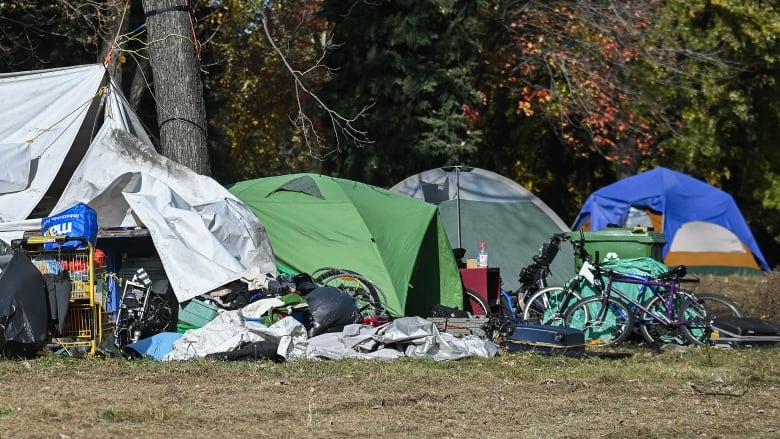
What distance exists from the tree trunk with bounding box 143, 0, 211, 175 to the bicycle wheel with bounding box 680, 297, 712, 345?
530 centimetres

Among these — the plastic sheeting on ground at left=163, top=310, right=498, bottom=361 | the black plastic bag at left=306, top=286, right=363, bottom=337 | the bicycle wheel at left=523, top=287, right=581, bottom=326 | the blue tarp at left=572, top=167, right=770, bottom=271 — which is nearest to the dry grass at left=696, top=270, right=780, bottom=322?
the blue tarp at left=572, top=167, right=770, bottom=271

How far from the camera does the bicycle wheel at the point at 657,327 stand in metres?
11.7

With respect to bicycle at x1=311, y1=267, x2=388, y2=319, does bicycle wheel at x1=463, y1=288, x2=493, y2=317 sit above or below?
below

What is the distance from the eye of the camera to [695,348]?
11273 mm

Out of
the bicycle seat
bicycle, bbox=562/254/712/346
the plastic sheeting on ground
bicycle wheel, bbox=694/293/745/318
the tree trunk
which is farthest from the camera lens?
bicycle wheel, bbox=694/293/745/318

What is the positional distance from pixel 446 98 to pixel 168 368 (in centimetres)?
1275

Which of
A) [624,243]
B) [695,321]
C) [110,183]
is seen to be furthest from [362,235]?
[695,321]

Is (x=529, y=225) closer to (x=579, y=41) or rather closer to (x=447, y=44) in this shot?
(x=447, y=44)

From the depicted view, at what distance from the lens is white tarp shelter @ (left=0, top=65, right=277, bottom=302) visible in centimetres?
1046

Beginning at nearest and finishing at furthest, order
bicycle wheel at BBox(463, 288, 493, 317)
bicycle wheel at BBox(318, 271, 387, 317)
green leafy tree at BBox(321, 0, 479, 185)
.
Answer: bicycle wheel at BBox(318, 271, 387, 317) < bicycle wheel at BBox(463, 288, 493, 317) < green leafy tree at BBox(321, 0, 479, 185)

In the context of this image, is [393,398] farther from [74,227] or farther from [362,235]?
[362,235]

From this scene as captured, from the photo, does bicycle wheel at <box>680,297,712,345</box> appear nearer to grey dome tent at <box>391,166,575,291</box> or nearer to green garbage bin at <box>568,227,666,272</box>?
green garbage bin at <box>568,227,666,272</box>

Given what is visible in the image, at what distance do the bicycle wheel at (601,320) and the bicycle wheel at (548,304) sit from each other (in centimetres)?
22

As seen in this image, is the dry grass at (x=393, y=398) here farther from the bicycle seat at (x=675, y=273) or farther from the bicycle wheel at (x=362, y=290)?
the bicycle wheel at (x=362, y=290)
